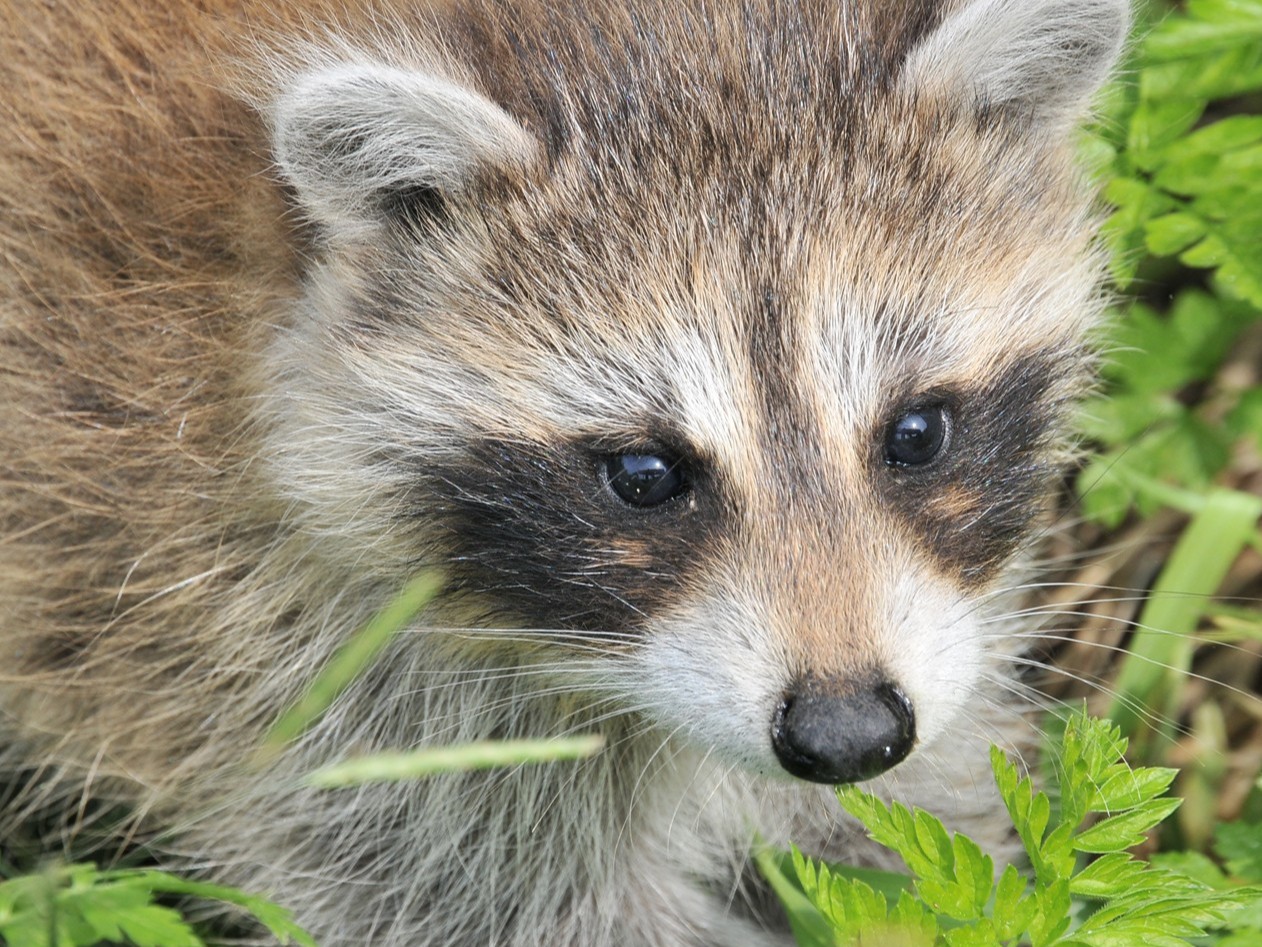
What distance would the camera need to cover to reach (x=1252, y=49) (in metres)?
4.58

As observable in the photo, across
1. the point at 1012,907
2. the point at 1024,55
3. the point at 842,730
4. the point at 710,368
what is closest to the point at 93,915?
the point at 842,730

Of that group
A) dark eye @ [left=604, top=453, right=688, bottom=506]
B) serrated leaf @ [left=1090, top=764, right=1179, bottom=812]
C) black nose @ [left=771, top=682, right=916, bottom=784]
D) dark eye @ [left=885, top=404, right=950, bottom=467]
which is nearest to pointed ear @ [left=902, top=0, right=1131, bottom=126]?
dark eye @ [left=885, top=404, right=950, bottom=467]

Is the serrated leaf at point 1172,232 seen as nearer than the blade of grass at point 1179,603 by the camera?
Yes

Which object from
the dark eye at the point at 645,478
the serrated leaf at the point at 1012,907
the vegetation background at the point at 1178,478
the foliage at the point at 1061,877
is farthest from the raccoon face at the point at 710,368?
Result: the vegetation background at the point at 1178,478

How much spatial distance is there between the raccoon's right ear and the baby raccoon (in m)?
0.01

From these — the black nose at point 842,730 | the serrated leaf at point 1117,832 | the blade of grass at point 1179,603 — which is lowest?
the blade of grass at point 1179,603

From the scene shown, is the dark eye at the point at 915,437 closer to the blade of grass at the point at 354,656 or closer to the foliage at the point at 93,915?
the blade of grass at the point at 354,656

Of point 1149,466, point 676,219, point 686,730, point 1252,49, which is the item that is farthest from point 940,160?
point 1149,466

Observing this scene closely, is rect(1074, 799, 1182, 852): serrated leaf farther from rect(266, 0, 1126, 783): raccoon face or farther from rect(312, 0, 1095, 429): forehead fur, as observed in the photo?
rect(312, 0, 1095, 429): forehead fur

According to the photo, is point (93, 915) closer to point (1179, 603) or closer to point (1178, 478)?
point (1179, 603)

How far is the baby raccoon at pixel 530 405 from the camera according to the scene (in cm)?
321

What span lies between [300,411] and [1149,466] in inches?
114

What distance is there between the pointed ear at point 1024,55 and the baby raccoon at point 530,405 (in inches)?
0.4

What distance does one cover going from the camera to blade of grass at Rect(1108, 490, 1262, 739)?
4824mm
